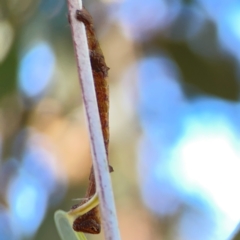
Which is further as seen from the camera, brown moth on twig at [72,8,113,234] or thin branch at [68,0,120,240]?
brown moth on twig at [72,8,113,234]

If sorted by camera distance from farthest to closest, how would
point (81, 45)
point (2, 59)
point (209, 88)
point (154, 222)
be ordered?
point (209, 88)
point (154, 222)
point (2, 59)
point (81, 45)

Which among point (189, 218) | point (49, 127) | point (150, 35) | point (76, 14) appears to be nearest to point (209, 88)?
point (150, 35)

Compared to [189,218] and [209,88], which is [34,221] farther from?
[209,88]

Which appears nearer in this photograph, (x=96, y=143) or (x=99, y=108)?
(x=96, y=143)

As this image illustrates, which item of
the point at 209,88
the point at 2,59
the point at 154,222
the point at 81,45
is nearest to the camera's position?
the point at 81,45

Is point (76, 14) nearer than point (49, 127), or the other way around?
point (76, 14)

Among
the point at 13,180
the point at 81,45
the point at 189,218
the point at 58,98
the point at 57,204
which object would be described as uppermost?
the point at 58,98

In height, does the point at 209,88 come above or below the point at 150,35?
below

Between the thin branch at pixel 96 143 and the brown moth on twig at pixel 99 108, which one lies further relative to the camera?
the brown moth on twig at pixel 99 108
